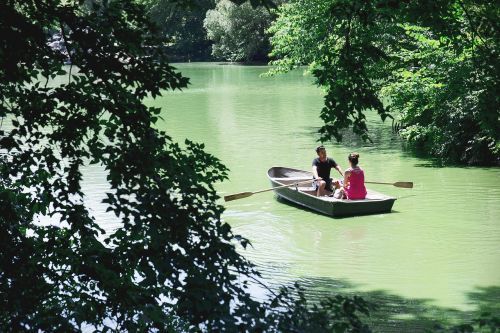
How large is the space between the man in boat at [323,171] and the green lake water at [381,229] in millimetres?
534

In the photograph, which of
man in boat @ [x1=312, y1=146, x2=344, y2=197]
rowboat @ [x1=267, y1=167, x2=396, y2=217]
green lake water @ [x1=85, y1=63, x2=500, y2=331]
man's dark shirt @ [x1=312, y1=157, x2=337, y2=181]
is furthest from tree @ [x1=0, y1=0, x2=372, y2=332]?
A: man's dark shirt @ [x1=312, y1=157, x2=337, y2=181]

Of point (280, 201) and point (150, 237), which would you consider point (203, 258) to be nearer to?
point (150, 237)

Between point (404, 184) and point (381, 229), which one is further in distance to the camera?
point (404, 184)

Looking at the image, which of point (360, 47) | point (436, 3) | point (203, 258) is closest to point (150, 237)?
point (203, 258)

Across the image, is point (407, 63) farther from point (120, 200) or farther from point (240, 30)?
point (240, 30)

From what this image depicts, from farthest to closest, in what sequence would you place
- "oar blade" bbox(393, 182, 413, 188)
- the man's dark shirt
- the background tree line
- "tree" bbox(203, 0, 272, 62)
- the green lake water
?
1. "tree" bbox(203, 0, 272, 62)
2. "oar blade" bbox(393, 182, 413, 188)
3. the man's dark shirt
4. the green lake water
5. the background tree line

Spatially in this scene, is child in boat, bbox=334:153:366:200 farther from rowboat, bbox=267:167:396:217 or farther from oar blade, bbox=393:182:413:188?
oar blade, bbox=393:182:413:188

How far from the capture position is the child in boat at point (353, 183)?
1287 cm

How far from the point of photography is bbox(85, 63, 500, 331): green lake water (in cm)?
914

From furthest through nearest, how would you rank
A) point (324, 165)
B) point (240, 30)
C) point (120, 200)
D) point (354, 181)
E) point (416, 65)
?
point (240, 30), point (416, 65), point (324, 165), point (354, 181), point (120, 200)

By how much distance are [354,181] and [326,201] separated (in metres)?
0.60

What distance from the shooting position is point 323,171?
1382 cm

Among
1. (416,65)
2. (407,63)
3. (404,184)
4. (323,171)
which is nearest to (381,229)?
(323,171)

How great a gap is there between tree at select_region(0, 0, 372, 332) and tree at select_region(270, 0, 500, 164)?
117 cm
